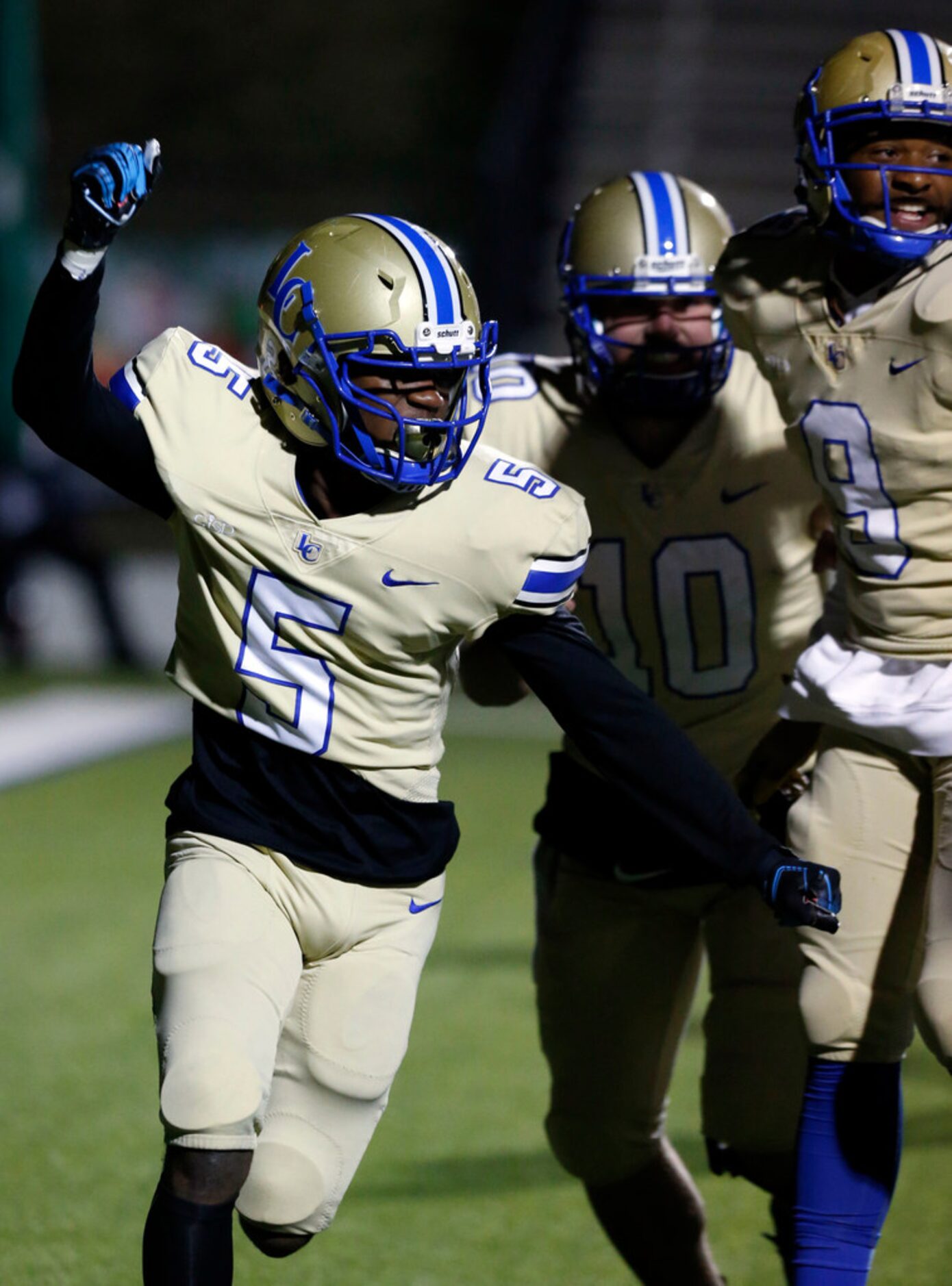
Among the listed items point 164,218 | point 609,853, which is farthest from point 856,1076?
point 164,218

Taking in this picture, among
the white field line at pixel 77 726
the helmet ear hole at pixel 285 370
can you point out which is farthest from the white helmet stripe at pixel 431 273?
the white field line at pixel 77 726

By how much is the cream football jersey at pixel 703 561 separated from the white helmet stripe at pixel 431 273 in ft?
1.97

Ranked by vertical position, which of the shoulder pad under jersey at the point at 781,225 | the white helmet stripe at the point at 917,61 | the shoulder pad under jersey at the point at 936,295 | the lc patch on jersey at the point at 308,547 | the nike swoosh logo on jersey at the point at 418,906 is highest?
the white helmet stripe at the point at 917,61

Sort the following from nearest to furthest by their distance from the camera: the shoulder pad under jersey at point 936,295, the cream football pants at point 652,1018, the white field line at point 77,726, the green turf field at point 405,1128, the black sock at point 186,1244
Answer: the black sock at point 186,1244
the shoulder pad under jersey at point 936,295
the cream football pants at point 652,1018
the green turf field at point 405,1128
the white field line at point 77,726

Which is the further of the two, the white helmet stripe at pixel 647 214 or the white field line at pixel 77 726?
the white field line at pixel 77 726

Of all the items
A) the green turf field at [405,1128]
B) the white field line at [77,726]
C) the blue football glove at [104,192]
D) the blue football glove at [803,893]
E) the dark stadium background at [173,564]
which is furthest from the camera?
the white field line at [77,726]

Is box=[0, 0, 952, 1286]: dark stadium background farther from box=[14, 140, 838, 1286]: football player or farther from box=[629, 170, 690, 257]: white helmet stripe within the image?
box=[629, 170, 690, 257]: white helmet stripe

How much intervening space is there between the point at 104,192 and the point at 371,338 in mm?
404

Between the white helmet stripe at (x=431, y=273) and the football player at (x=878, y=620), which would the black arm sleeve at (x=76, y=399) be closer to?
the white helmet stripe at (x=431, y=273)

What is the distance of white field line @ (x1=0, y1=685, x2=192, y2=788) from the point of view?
300 inches

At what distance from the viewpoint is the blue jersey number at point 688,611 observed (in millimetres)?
3096

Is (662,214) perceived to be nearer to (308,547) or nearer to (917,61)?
(917,61)

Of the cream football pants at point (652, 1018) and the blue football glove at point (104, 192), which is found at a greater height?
the blue football glove at point (104, 192)

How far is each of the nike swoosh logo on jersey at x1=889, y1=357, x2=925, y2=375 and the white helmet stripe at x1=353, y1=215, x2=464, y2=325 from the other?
61 centimetres
